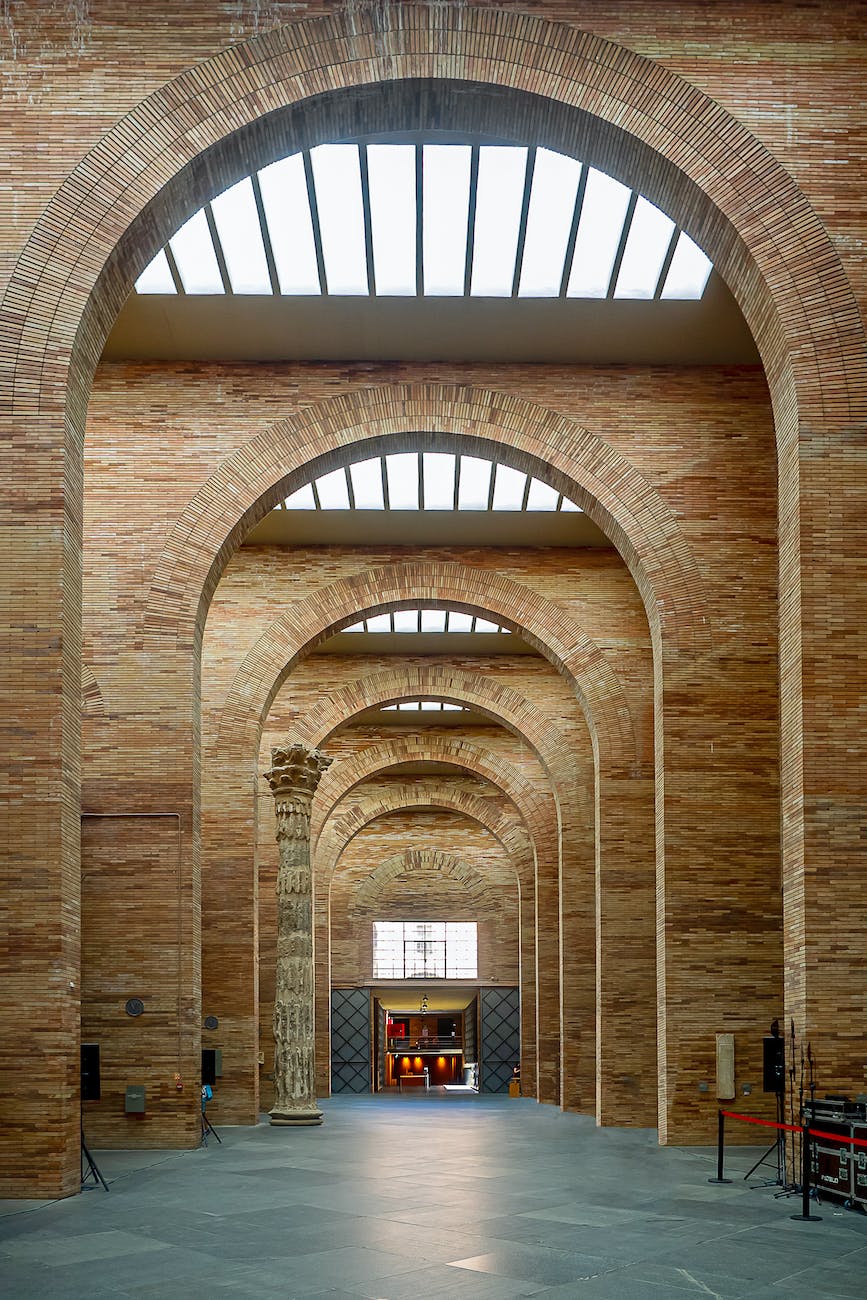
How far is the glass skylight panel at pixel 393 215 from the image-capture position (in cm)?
1700

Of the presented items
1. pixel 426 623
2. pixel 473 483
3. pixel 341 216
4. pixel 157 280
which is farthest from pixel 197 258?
pixel 426 623

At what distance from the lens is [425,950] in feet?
159

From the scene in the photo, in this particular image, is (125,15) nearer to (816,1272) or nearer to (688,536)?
(688,536)

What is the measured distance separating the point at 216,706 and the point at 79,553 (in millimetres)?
11901

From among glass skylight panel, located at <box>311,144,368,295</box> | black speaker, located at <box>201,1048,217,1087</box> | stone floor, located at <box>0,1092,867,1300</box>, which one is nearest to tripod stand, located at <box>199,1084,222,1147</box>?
black speaker, located at <box>201,1048,217,1087</box>

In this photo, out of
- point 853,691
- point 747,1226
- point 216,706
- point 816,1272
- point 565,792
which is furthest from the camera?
point 565,792

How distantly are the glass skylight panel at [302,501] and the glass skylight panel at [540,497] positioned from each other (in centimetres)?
382

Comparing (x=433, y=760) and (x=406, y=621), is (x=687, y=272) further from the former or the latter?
(x=433, y=760)

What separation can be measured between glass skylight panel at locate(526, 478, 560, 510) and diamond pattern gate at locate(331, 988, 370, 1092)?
25.1 metres

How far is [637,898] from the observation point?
81.5 ft

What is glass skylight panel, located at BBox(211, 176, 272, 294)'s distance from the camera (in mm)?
17750

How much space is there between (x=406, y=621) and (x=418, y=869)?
700 inches

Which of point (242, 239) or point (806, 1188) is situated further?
point (242, 239)

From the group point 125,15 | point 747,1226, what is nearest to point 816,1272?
point 747,1226
